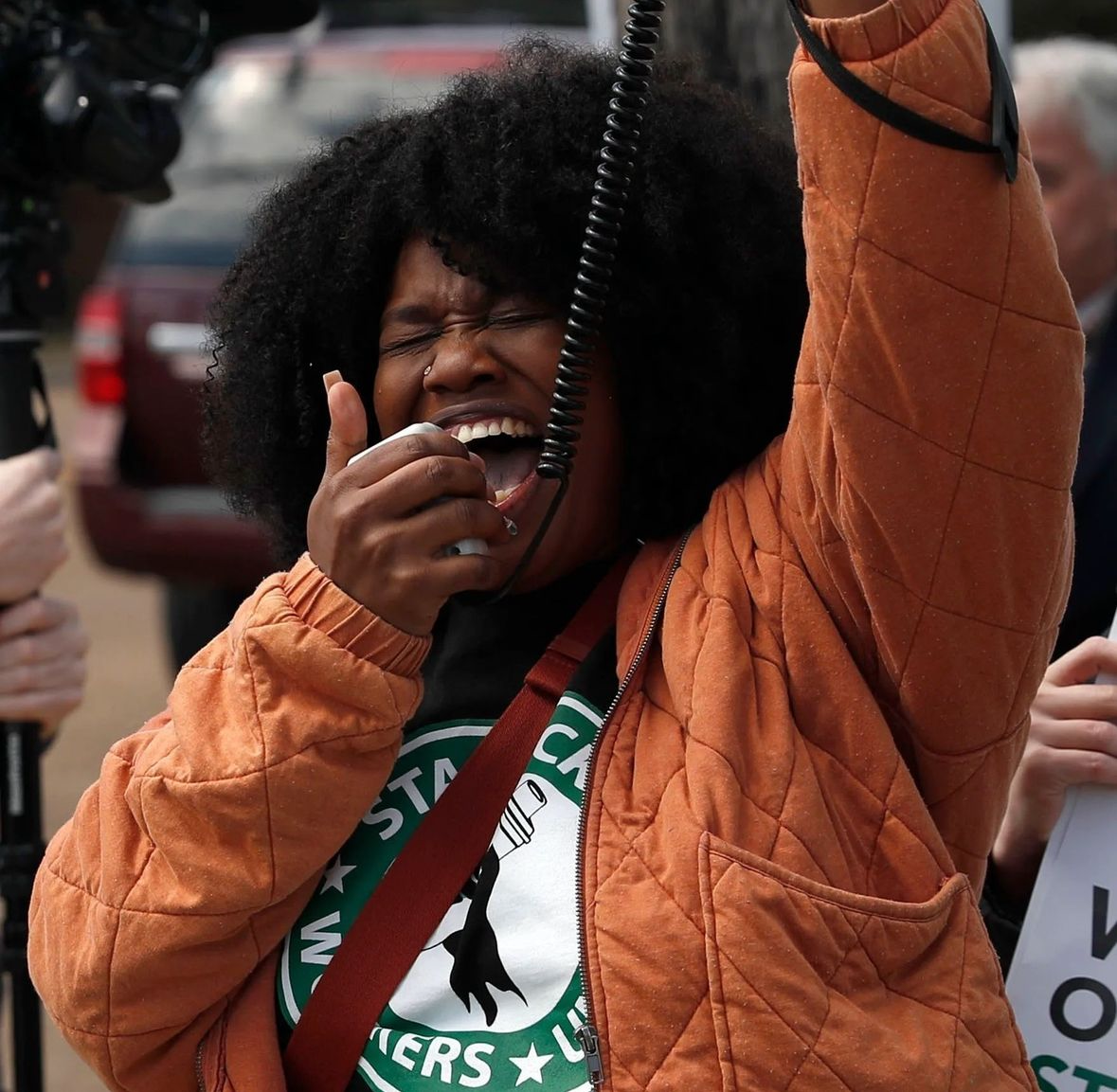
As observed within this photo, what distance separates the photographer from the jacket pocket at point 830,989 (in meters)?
1.55

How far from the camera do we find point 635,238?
195 cm

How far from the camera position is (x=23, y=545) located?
292 cm

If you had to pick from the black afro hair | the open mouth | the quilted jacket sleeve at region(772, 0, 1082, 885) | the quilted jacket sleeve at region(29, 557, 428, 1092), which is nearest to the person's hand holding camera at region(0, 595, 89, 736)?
the black afro hair

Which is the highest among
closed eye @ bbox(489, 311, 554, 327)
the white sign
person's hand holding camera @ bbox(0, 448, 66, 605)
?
closed eye @ bbox(489, 311, 554, 327)

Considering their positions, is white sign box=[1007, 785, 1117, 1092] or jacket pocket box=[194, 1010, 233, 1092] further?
white sign box=[1007, 785, 1117, 1092]

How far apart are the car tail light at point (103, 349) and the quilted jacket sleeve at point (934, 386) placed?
4816 millimetres

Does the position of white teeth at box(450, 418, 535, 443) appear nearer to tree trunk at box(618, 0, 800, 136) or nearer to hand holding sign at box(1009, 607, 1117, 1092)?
hand holding sign at box(1009, 607, 1117, 1092)

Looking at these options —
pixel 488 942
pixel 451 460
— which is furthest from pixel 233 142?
pixel 488 942

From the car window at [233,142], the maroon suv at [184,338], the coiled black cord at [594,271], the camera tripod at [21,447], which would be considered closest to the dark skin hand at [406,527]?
the coiled black cord at [594,271]

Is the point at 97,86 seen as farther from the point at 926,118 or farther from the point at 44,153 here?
the point at 926,118

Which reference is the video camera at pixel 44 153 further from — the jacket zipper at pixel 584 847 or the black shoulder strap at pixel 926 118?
the black shoulder strap at pixel 926 118

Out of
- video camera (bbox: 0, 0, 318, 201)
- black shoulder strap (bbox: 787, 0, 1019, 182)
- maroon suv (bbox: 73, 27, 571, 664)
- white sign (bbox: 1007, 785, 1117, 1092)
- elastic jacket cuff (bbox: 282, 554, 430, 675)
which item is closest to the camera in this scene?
black shoulder strap (bbox: 787, 0, 1019, 182)

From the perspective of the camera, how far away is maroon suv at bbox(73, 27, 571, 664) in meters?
6.05

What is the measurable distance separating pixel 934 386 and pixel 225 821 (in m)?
0.75
